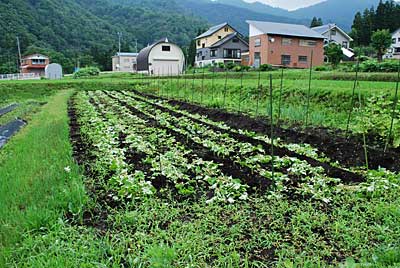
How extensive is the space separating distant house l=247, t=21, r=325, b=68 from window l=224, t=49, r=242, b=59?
608 cm

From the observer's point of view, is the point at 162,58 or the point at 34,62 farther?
the point at 34,62

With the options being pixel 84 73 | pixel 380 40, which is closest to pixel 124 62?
pixel 84 73

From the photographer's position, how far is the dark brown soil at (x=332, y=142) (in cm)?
421

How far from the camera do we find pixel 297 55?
104ft

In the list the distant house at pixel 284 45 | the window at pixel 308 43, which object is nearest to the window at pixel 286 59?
the distant house at pixel 284 45

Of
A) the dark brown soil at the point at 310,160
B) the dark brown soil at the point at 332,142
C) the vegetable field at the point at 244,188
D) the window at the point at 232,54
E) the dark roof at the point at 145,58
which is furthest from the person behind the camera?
the window at the point at 232,54

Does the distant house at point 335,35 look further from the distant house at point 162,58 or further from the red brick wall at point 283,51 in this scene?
the distant house at point 162,58

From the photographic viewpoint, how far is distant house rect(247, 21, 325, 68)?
3064cm

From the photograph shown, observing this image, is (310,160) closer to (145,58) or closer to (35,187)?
(35,187)

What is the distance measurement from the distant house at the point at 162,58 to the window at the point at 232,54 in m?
5.09

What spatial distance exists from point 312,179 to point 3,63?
50042 millimetres

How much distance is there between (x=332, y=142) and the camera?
16.3 ft

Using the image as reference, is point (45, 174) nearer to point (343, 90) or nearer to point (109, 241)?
point (109, 241)

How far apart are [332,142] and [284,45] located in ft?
91.7
